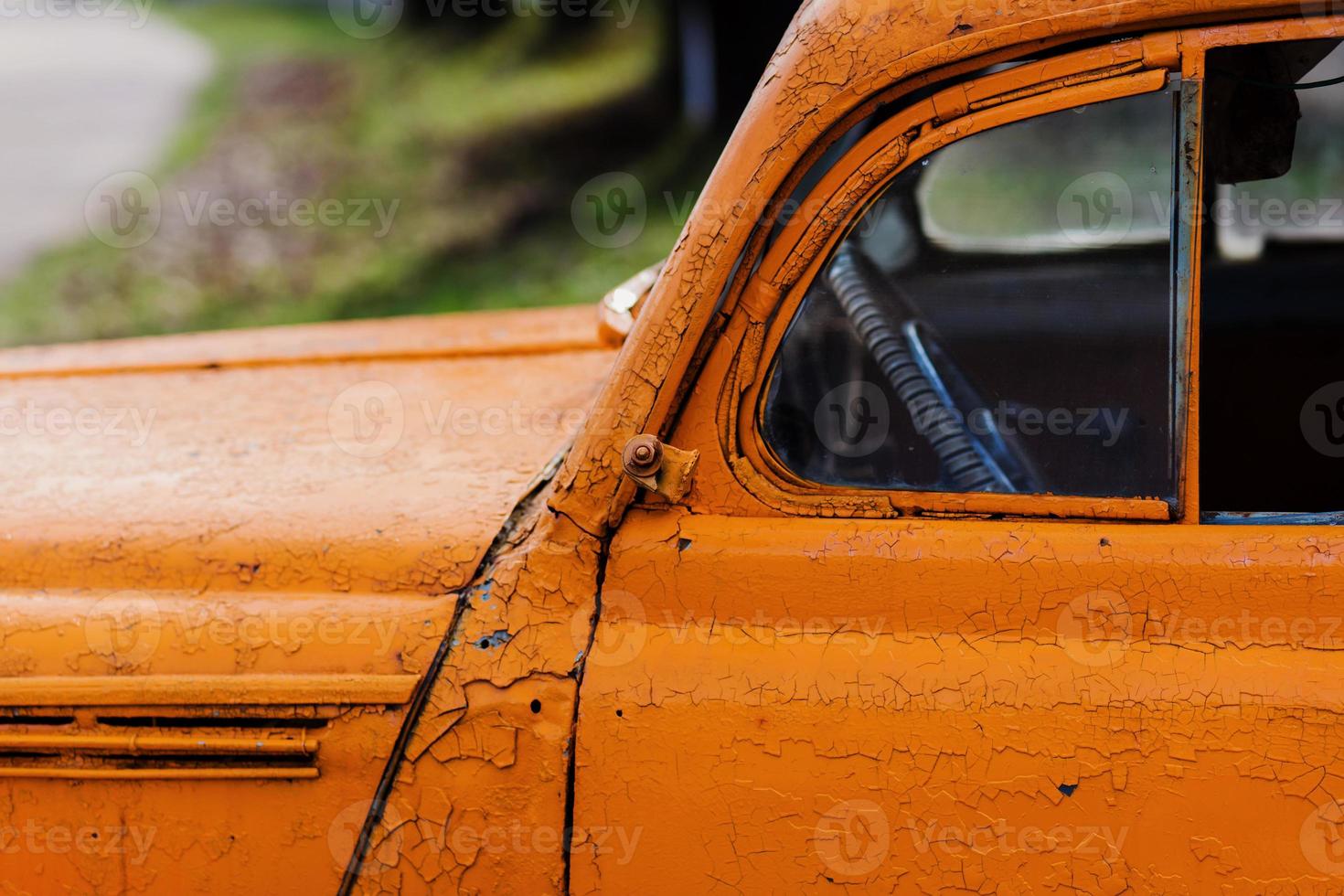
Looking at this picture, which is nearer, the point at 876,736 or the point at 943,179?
the point at 876,736

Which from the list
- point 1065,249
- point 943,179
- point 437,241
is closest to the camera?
point 1065,249

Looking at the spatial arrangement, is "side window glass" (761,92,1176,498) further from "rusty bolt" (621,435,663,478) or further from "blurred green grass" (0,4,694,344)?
"blurred green grass" (0,4,694,344)

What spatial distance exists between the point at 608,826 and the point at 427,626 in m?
0.36

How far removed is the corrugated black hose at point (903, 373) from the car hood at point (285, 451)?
1.80 feet

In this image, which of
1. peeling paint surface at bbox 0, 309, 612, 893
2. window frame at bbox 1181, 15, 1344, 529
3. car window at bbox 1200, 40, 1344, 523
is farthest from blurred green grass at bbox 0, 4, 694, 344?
window frame at bbox 1181, 15, 1344, 529

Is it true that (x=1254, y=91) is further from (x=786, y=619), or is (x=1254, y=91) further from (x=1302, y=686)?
(x=786, y=619)

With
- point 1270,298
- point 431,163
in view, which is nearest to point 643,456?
point 1270,298

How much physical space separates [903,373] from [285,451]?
3.46 ft

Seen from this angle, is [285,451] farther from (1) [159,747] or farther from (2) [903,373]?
(2) [903,373]

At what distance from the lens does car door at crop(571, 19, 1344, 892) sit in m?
1.55

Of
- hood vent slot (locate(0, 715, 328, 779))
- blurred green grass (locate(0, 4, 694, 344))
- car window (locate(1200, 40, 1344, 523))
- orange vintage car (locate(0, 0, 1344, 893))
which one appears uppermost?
blurred green grass (locate(0, 4, 694, 344))

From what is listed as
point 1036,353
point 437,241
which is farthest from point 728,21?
point 1036,353

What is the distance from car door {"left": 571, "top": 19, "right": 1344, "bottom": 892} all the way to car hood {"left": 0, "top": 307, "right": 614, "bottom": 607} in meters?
0.37

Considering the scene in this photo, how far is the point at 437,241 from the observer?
8.63m
